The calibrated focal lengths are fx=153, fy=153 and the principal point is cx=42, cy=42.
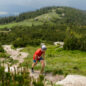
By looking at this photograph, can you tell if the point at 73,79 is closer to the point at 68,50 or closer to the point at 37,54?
the point at 37,54

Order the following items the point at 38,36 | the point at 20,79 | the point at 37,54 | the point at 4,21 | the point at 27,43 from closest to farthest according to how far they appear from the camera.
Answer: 1. the point at 20,79
2. the point at 37,54
3. the point at 27,43
4. the point at 38,36
5. the point at 4,21

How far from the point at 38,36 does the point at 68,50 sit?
44.0m

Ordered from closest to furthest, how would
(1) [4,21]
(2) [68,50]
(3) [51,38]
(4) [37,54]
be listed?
(4) [37,54], (2) [68,50], (3) [51,38], (1) [4,21]

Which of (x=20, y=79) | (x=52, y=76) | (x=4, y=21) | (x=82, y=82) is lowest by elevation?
(x=4, y=21)

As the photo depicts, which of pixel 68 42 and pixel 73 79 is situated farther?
pixel 68 42

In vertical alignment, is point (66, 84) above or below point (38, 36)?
above

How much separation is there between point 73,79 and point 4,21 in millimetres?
178202

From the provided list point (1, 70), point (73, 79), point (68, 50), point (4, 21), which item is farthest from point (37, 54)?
point (4, 21)

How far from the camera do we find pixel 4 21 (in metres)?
178

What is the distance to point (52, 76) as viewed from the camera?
10.1 m

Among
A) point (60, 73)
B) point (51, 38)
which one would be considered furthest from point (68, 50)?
point (51, 38)

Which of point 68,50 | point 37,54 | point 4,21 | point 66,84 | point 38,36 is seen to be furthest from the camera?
point 4,21

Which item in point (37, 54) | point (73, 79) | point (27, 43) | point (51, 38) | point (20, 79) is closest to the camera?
point (20, 79)

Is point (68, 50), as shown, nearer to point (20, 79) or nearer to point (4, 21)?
point (20, 79)
